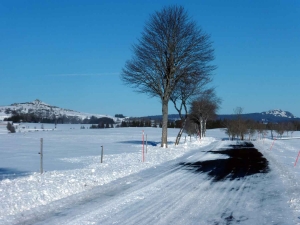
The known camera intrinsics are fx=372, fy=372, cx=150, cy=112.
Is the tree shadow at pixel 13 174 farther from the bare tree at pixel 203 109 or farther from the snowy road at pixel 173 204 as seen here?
the bare tree at pixel 203 109

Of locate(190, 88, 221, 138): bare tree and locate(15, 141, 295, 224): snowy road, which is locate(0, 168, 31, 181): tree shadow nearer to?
→ locate(15, 141, 295, 224): snowy road

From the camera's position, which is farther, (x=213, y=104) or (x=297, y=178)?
(x=213, y=104)

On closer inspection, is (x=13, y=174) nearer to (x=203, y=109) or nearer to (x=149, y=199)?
(x=149, y=199)

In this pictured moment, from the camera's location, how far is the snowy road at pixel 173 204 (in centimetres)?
760

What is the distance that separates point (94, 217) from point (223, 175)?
26.1ft

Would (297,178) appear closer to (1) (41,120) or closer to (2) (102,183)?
(2) (102,183)

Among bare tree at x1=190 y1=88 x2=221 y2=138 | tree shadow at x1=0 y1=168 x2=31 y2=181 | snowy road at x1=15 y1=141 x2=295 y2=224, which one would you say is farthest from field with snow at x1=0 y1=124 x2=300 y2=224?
bare tree at x1=190 y1=88 x2=221 y2=138

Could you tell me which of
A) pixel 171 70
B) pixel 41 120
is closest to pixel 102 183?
pixel 171 70

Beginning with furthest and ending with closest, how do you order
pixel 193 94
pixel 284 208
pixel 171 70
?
1. pixel 193 94
2. pixel 171 70
3. pixel 284 208

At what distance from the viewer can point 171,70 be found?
29.1m

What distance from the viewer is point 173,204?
9.02 metres

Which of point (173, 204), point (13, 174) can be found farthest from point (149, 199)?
point (13, 174)

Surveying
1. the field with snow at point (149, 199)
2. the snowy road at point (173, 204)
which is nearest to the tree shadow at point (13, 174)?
the field with snow at point (149, 199)

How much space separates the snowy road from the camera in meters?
7.60
